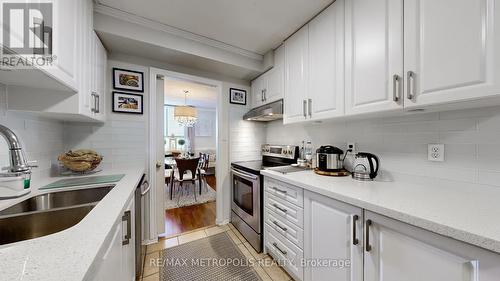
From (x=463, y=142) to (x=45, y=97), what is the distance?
8.23 feet

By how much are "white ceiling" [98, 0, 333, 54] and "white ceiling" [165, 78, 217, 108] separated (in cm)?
177

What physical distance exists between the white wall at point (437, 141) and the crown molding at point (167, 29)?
148 centimetres

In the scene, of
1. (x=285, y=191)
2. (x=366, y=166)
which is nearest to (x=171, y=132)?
(x=285, y=191)

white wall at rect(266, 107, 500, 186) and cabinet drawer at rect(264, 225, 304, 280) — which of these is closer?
white wall at rect(266, 107, 500, 186)

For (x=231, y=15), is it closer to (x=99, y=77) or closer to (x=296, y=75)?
(x=296, y=75)

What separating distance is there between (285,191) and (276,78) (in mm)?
1347

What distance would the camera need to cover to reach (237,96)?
2.60m

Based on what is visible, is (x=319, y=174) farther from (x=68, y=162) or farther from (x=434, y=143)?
(x=68, y=162)

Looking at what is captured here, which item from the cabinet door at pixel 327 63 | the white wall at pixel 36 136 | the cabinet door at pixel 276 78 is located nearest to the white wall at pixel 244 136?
the cabinet door at pixel 276 78

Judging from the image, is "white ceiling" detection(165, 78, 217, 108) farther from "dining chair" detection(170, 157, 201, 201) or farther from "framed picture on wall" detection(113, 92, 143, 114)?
"framed picture on wall" detection(113, 92, 143, 114)

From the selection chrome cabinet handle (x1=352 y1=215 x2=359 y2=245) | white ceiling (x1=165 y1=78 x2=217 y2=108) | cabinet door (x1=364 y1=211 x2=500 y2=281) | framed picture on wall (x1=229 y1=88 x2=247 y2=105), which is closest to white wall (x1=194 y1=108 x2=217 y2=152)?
white ceiling (x1=165 y1=78 x2=217 y2=108)

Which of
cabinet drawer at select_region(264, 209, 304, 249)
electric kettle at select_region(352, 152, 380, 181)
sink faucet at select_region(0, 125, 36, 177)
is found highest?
sink faucet at select_region(0, 125, 36, 177)

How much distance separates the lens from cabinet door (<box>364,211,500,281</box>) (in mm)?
610

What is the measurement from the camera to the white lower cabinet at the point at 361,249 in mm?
649
